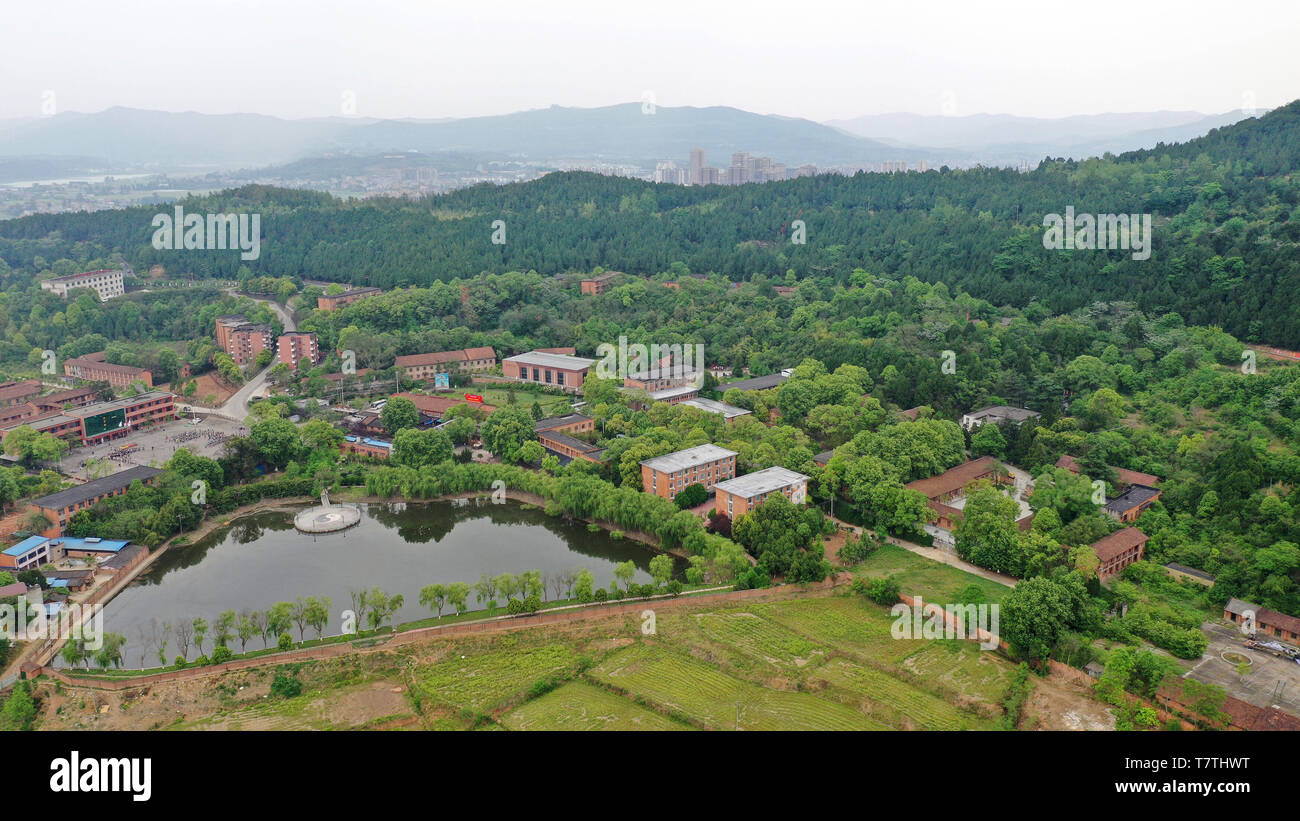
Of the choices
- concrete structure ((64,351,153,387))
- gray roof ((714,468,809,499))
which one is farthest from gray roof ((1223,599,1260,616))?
concrete structure ((64,351,153,387))

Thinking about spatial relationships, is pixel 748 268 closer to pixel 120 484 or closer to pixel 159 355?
pixel 159 355

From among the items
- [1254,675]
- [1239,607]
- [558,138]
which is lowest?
[1254,675]

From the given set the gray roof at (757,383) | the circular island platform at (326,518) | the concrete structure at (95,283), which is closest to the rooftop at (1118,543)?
the gray roof at (757,383)

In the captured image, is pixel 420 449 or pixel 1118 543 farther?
pixel 420 449

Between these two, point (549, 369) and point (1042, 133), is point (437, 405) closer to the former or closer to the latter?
point (549, 369)

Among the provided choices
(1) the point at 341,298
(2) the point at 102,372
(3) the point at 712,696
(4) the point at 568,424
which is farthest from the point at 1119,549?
(2) the point at 102,372
